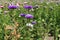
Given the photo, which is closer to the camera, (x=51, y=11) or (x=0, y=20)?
(x=0, y=20)

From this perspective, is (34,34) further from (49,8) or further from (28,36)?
(49,8)

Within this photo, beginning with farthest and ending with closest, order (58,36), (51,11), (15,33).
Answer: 1. (51,11)
2. (58,36)
3. (15,33)

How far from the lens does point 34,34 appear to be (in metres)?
2.82

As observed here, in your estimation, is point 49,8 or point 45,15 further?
A: point 49,8

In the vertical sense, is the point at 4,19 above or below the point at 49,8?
above

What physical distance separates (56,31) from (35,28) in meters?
0.26

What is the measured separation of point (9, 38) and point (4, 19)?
0.78 m

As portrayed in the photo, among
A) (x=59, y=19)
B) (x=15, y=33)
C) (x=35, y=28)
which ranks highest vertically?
(x=15, y=33)

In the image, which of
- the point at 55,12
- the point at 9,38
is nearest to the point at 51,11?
the point at 55,12

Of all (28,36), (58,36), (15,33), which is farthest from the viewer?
(58,36)

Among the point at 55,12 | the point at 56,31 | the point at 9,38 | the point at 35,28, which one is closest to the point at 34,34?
the point at 35,28

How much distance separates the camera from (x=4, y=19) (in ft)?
9.45

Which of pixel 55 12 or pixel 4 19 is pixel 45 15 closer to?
pixel 55 12

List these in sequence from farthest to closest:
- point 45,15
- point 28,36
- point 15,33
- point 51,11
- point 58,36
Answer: point 51,11, point 45,15, point 58,36, point 28,36, point 15,33
